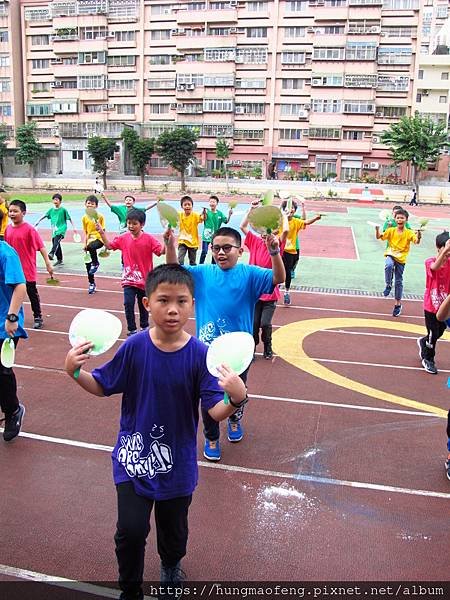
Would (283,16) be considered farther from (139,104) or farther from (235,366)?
(235,366)

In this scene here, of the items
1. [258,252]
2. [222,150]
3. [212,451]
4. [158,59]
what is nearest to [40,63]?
[158,59]

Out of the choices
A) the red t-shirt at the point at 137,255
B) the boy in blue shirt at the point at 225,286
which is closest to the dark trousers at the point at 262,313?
the red t-shirt at the point at 137,255

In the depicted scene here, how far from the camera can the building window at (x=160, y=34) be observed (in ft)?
195

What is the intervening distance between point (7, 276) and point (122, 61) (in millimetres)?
63092

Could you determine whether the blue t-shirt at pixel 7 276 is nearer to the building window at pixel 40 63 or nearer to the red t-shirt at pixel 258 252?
the red t-shirt at pixel 258 252

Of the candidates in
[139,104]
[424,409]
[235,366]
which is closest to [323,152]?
[139,104]

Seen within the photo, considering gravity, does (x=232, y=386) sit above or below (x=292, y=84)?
below

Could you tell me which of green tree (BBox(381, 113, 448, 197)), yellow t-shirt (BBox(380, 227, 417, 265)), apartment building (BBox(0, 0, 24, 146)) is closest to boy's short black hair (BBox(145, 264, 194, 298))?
yellow t-shirt (BBox(380, 227, 417, 265))

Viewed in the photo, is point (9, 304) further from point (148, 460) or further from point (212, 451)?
point (148, 460)

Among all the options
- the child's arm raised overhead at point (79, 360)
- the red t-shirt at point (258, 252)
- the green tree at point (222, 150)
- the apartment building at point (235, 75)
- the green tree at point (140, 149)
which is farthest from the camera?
the green tree at point (222, 150)

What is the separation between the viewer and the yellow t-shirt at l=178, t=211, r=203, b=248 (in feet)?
38.0

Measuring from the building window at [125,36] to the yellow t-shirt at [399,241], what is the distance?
58.8 meters

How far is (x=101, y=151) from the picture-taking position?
53062 millimetres

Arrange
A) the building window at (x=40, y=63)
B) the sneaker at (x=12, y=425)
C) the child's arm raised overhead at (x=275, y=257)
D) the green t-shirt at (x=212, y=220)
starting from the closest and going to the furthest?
the child's arm raised overhead at (x=275, y=257) → the sneaker at (x=12, y=425) → the green t-shirt at (x=212, y=220) → the building window at (x=40, y=63)
